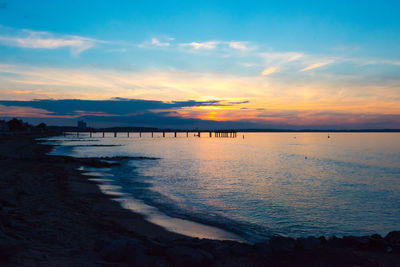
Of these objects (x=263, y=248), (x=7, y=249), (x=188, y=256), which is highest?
(x=7, y=249)

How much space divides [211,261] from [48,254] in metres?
3.80

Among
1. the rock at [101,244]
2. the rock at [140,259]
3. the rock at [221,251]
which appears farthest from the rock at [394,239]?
the rock at [101,244]

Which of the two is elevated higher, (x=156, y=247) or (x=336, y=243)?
(x=156, y=247)

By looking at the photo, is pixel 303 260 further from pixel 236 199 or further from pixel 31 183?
pixel 31 183

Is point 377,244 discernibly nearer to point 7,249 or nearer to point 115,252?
point 115,252

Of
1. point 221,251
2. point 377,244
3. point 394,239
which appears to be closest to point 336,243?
point 377,244

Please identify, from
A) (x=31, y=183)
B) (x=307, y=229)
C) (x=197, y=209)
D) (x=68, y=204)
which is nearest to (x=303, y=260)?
(x=307, y=229)

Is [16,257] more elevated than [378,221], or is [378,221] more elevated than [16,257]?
[16,257]

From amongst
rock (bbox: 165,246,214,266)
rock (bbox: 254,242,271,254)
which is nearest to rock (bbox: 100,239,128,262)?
rock (bbox: 165,246,214,266)

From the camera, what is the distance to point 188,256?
265 inches

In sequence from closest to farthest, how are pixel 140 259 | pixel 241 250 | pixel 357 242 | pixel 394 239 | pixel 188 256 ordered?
pixel 140 259, pixel 188 256, pixel 241 250, pixel 357 242, pixel 394 239

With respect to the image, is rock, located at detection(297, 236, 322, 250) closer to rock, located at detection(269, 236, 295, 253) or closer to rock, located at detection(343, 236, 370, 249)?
rock, located at detection(269, 236, 295, 253)

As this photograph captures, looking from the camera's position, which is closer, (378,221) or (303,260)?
(303,260)

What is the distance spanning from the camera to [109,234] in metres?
9.55
